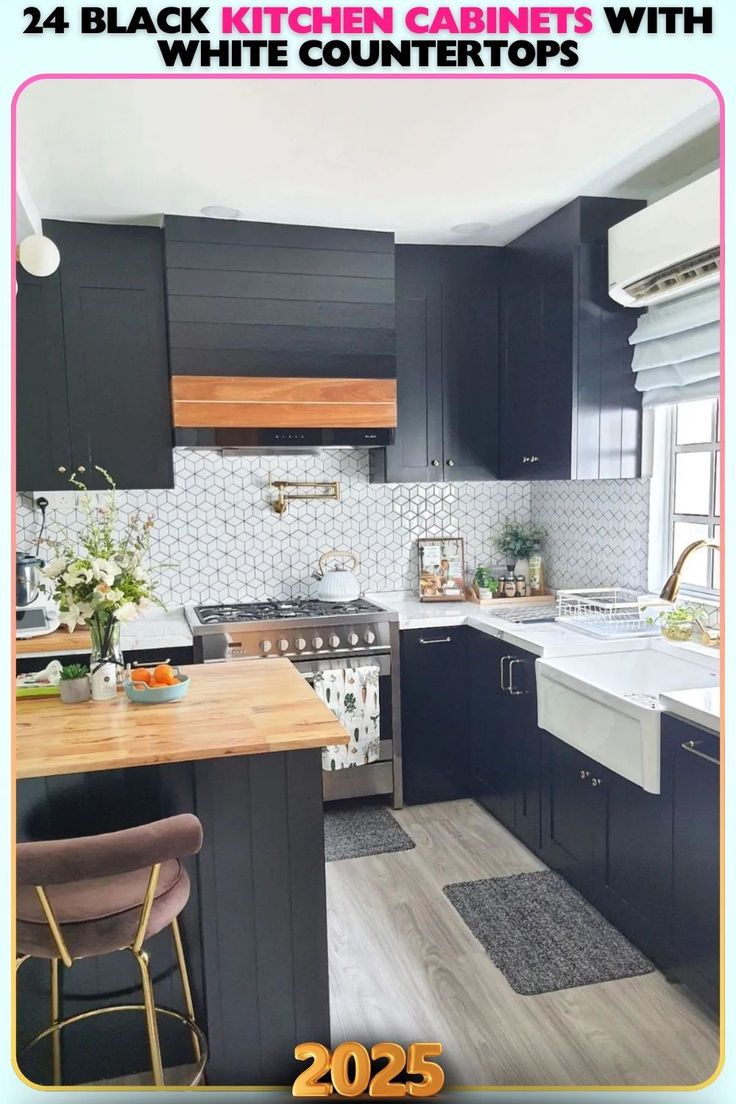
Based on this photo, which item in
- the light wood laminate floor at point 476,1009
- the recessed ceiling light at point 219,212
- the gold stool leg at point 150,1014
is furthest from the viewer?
the recessed ceiling light at point 219,212

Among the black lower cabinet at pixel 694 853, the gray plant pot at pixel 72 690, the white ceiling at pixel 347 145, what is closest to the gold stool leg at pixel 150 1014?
the gray plant pot at pixel 72 690

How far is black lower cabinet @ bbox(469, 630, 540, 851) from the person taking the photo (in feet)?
9.48

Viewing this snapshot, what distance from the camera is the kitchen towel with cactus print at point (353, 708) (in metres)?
3.26

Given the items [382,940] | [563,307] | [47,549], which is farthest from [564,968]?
[47,549]

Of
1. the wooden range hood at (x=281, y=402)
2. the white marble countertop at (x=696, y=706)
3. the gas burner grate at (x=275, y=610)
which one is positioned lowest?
the white marble countertop at (x=696, y=706)

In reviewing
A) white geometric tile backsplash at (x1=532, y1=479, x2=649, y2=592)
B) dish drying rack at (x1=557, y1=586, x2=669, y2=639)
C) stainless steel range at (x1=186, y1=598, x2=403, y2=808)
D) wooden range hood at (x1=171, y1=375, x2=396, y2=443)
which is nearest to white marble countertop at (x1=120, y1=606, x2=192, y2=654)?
stainless steel range at (x1=186, y1=598, x2=403, y2=808)

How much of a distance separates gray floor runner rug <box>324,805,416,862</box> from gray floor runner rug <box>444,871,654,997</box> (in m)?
0.40

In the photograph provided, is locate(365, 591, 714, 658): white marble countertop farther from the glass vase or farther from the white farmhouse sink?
the glass vase

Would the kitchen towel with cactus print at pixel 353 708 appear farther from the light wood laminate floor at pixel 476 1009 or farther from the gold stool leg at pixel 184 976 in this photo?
the gold stool leg at pixel 184 976

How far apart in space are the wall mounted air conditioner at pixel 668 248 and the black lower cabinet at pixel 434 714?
1547 millimetres

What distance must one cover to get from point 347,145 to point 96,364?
141 centimetres

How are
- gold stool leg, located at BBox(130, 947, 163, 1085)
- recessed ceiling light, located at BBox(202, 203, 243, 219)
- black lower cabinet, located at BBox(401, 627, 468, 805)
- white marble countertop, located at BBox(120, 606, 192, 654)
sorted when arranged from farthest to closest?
black lower cabinet, located at BBox(401, 627, 468, 805)
white marble countertop, located at BBox(120, 606, 192, 654)
recessed ceiling light, located at BBox(202, 203, 243, 219)
gold stool leg, located at BBox(130, 947, 163, 1085)

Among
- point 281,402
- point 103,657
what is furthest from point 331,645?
point 103,657

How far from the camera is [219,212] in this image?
3.02 meters
